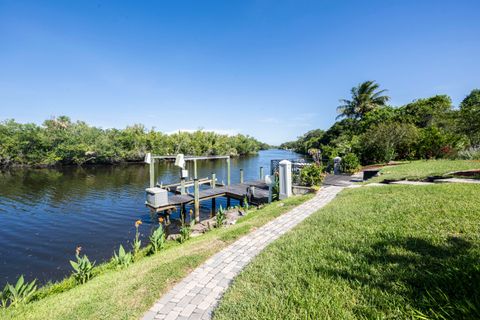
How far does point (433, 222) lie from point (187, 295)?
462 cm

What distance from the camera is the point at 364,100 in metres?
31.8

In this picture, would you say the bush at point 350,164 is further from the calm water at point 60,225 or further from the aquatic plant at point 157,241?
the aquatic plant at point 157,241

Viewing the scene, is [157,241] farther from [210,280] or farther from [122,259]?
[210,280]

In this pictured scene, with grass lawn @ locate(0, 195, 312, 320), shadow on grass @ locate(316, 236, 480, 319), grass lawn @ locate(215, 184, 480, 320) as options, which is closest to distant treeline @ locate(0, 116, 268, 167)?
grass lawn @ locate(0, 195, 312, 320)

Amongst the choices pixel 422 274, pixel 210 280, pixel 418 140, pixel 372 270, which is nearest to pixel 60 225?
pixel 210 280

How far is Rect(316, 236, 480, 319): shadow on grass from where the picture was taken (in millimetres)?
2029

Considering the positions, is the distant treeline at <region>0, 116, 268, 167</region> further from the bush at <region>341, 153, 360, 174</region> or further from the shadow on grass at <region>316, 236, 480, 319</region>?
the shadow on grass at <region>316, 236, 480, 319</region>

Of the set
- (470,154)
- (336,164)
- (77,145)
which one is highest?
(77,145)

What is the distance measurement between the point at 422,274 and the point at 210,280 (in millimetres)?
2785

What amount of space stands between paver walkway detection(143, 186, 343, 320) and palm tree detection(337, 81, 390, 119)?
3230 centimetres

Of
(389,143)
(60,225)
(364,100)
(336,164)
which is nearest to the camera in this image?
(60,225)

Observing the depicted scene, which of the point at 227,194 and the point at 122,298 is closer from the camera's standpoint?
the point at 122,298

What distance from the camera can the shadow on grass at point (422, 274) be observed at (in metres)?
2.03

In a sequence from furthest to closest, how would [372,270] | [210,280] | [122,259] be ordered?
[122,259], [210,280], [372,270]
